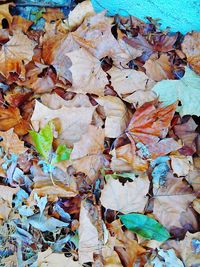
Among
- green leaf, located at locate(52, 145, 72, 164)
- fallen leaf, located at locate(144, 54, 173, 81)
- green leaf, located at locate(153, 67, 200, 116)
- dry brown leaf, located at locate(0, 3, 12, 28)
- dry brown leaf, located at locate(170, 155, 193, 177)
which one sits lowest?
dry brown leaf, located at locate(170, 155, 193, 177)

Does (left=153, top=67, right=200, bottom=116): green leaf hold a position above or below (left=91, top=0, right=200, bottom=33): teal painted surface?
below

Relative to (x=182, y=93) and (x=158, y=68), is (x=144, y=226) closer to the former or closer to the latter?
(x=182, y=93)

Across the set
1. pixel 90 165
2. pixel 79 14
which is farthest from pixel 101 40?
pixel 90 165

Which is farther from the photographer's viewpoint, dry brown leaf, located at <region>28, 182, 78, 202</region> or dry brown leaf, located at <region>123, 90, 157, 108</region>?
A: dry brown leaf, located at <region>123, 90, 157, 108</region>

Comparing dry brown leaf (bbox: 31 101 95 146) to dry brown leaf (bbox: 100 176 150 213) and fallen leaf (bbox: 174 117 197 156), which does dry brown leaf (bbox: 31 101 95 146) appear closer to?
dry brown leaf (bbox: 100 176 150 213)

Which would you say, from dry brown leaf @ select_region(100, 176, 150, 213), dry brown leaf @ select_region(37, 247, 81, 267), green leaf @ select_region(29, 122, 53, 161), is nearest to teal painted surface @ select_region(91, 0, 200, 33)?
green leaf @ select_region(29, 122, 53, 161)

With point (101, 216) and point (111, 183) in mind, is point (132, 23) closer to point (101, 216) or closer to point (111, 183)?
point (111, 183)

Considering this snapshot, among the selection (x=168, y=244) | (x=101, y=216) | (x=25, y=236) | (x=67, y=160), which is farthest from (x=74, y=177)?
(x=168, y=244)

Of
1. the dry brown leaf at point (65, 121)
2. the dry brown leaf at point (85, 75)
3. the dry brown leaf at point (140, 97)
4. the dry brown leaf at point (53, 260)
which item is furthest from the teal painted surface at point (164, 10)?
the dry brown leaf at point (53, 260)
